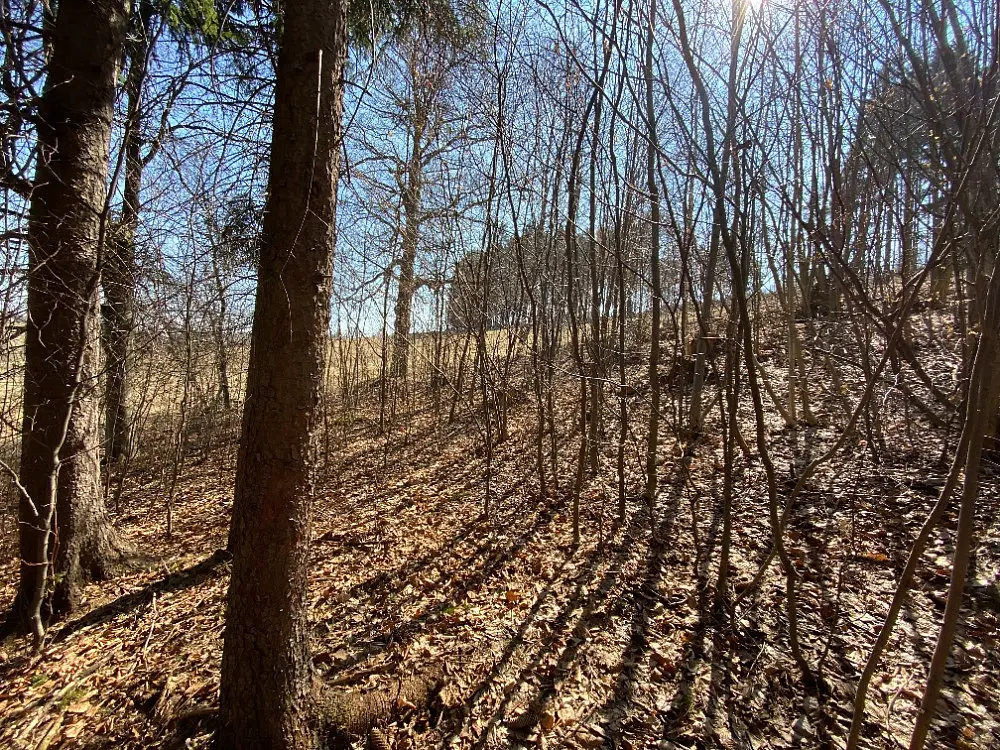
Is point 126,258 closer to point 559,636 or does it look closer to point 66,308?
point 66,308

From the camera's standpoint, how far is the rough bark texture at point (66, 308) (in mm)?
2941

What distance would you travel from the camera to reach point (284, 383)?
1843 millimetres

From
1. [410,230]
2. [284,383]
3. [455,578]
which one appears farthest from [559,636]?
[410,230]

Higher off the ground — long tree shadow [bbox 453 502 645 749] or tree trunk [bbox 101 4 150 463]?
tree trunk [bbox 101 4 150 463]

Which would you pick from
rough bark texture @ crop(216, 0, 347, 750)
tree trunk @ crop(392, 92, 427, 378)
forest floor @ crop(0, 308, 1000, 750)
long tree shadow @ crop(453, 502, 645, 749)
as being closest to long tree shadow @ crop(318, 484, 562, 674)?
forest floor @ crop(0, 308, 1000, 750)

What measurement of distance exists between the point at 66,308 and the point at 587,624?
155 inches

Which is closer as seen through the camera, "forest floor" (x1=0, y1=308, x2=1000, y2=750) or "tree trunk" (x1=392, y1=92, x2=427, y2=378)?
"forest floor" (x1=0, y1=308, x2=1000, y2=750)

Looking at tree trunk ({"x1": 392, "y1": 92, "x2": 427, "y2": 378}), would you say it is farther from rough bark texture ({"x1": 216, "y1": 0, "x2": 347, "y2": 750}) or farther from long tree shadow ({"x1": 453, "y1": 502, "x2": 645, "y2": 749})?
long tree shadow ({"x1": 453, "y1": 502, "x2": 645, "y2": 749})

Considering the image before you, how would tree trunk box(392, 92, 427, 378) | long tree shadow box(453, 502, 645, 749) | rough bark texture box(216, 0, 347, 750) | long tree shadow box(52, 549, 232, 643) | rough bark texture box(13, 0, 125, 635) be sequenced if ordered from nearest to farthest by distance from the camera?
1. rough bark texture box(216, 0, 347, 750)
2. long tree shadow box(453, 502, 645, 749)
3. rough bark texture box(13, 0, 125, 635)
4. long tree shadow box(52, 549, 232, 643)
5. tree trunk box(392, 92, 427, 378)

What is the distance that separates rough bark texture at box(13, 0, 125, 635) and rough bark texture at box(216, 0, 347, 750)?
73.5 inches

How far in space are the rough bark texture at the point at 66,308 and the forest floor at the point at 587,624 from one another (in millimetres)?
486

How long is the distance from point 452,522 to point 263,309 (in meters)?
3.18

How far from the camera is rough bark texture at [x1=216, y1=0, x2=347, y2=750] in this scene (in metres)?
1.83

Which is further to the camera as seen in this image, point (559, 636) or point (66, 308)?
point (66, 308)
